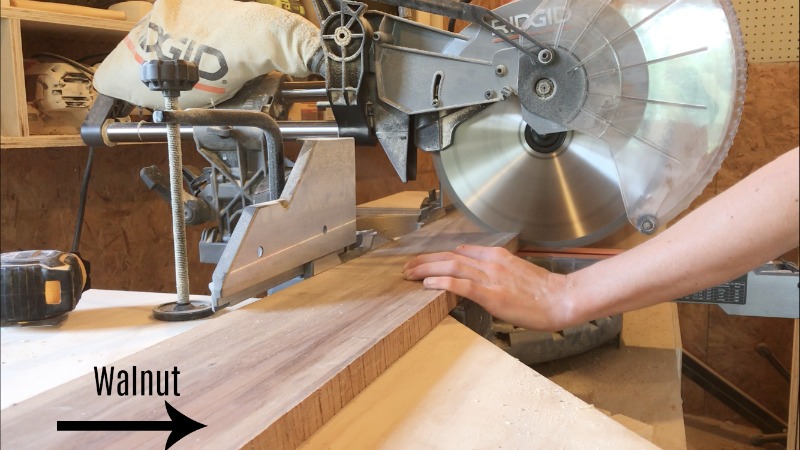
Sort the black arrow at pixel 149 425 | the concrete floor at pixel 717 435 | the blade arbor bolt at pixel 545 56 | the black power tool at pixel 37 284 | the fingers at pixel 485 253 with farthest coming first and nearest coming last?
the concrete floor at pixel 717 435
the blade arbor bolt at pixel 545 56
the fingers at pixel 485 253
the black arrow at pixel 149 425
the black power tool at pixel 37 284

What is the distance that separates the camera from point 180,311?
942 mm

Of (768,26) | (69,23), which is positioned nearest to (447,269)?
(69,23)

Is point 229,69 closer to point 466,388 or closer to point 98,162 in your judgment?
point 98,162

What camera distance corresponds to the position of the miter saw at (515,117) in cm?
127

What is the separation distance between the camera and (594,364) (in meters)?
1.55

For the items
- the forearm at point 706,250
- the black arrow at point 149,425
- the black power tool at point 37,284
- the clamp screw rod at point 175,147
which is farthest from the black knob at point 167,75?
the forearm at point 706,250

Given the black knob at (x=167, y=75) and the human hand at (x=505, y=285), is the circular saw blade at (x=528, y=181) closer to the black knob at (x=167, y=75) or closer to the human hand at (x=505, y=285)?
the human hand at (x=505, y=285)

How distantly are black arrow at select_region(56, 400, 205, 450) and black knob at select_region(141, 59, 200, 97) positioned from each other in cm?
41

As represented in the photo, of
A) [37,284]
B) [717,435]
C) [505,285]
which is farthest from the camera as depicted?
[717,435]

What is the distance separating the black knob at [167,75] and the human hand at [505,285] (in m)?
0.54

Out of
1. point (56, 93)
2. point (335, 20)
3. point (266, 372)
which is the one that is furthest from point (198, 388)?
point (335, 20)

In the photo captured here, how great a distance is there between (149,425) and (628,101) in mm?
1092

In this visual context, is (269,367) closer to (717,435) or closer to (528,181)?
(528,181)

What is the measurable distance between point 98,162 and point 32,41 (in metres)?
0.43
